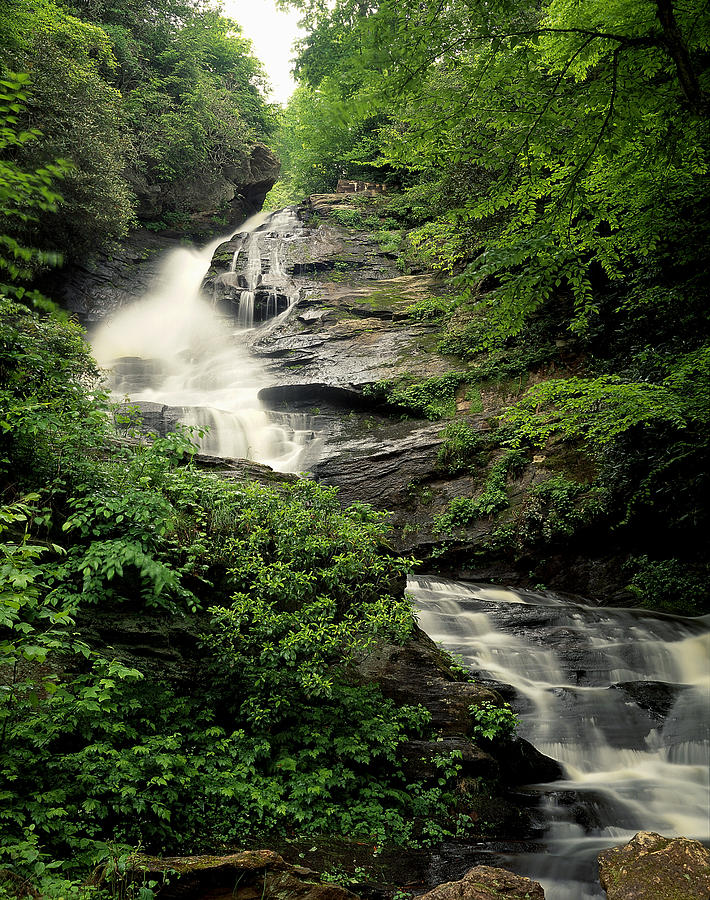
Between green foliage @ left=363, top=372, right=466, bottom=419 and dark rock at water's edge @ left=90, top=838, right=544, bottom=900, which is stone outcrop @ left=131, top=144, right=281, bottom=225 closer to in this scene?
green foliage @ left=363, top=372, right=466, bottom=419

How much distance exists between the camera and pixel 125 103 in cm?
2389

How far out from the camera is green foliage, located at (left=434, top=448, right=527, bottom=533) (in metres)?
11.6

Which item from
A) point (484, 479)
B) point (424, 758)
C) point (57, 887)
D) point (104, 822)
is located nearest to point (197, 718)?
point (104, 822)

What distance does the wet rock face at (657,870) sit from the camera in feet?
10.5

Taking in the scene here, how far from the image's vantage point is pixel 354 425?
15000 millimetres

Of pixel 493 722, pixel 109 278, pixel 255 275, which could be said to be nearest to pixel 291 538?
pixel 493 722

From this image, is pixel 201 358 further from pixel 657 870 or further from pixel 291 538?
pixel 657 870

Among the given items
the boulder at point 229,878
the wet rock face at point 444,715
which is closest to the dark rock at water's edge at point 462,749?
the wet rock face at point 444,715

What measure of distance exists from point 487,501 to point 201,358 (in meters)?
12.7

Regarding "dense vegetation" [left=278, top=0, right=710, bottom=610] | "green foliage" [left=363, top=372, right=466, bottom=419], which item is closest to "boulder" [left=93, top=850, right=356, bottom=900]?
"dense vegetation" [left=278, top=0, right=710, bottom=610]

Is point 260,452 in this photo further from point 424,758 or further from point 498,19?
point 498,19

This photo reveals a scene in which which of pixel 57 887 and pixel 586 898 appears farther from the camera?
pixel 586 898

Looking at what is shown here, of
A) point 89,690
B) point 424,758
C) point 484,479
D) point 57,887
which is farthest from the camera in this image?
point 484,479

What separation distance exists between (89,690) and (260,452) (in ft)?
36.8
